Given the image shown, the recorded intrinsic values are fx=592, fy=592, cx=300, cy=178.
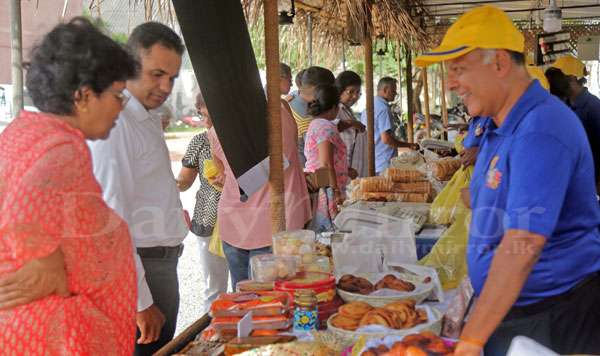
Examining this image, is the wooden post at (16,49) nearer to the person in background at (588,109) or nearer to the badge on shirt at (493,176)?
the badge on shirt at (493,176)

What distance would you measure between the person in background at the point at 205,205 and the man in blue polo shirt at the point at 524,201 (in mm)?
2496

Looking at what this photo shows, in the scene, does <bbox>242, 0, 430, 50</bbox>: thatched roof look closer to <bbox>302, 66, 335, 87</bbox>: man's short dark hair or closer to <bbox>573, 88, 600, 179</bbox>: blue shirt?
<bbox>302, 66, 335, 87</bbox>: man's short dark hair

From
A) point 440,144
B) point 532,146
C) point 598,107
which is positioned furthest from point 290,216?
point 440,144

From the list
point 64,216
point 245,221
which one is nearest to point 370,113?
point 245,221

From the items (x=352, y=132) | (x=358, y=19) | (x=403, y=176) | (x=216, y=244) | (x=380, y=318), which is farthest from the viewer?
(x=358, y=19)

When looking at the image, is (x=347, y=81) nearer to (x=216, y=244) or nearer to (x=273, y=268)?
(x=216, y=244)

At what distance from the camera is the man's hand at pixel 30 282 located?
1357 mm

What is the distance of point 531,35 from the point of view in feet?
36.5

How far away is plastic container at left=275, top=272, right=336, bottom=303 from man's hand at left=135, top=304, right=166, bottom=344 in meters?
0.44

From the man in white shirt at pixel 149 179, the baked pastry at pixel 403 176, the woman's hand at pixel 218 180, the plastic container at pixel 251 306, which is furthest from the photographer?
the baked pastry at pixel 403 176

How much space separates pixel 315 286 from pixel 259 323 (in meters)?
0.29

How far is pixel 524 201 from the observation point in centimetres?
139

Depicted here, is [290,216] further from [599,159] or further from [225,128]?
[599,159]

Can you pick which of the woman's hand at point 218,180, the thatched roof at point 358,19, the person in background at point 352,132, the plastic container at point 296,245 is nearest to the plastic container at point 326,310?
the plastic container at point 296,245
